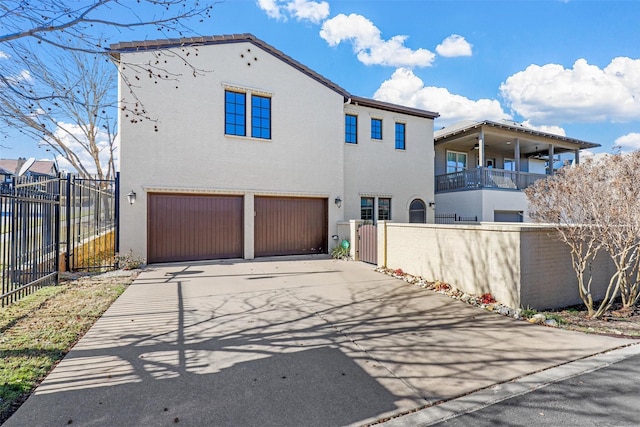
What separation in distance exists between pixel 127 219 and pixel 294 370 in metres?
8.85

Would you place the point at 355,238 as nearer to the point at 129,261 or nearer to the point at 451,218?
the point at 129,261

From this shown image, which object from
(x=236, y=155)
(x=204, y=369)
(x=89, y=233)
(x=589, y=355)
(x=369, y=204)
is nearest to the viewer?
(x=204, y=369)

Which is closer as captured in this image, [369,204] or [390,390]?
[390,390]

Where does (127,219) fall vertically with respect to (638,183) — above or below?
below

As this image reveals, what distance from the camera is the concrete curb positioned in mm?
2645

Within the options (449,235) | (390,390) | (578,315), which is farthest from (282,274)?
(578,315)

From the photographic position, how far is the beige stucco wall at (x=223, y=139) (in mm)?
10086

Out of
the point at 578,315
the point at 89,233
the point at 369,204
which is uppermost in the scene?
the point at 369,204

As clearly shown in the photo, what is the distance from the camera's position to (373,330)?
4.65m

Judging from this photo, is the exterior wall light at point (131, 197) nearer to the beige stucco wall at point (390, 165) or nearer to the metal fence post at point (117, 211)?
the metal fence post at point (117, 211)

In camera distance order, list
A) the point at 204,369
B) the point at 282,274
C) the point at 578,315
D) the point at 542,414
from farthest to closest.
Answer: the point at 282,274, the point at 578,315, the point at 204,369, the point at 542,414

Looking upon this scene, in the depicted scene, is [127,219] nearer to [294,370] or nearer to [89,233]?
[89,233]

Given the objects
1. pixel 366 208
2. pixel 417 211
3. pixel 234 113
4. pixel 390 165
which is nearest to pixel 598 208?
pixel 366 208

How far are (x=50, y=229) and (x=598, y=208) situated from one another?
439 inches
